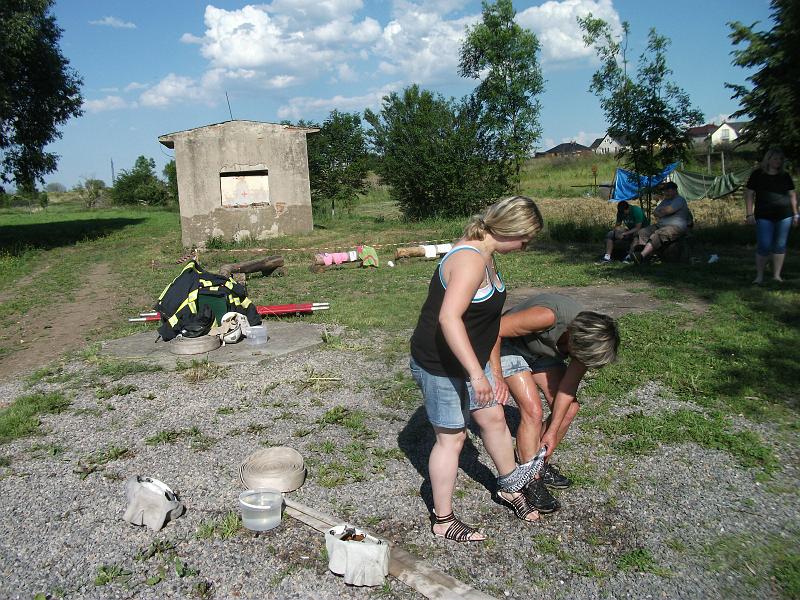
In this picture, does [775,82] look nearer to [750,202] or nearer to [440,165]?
[750,202]

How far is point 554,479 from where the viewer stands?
12.9ft

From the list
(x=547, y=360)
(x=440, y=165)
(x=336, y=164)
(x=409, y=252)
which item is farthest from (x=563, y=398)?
(x=336, y=164)

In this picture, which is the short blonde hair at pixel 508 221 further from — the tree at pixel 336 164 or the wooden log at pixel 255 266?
the tree at pixel 336 164

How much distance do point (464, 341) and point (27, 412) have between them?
420cm

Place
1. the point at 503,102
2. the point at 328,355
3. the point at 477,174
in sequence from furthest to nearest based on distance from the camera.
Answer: the point at 503,102 → the point at 477,174 → the point at 328,355

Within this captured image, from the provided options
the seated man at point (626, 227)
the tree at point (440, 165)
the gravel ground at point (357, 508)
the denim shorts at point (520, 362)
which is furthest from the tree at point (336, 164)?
the denim shorts at point (520, 362)

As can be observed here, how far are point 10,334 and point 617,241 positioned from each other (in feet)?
32.8

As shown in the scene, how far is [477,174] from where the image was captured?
23297 mm

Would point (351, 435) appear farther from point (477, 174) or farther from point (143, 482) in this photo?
point (477, 174)

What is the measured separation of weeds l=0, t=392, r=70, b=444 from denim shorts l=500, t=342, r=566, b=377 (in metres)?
3.63

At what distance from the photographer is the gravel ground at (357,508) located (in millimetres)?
3102

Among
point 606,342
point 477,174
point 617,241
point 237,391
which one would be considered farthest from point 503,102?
Result: point 606,342

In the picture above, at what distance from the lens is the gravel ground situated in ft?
10.2

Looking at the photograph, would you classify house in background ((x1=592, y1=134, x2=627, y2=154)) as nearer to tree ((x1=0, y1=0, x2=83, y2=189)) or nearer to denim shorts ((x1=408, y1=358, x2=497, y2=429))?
denim shorts ((x1=408, y1=358, x2=497, y2=429))
